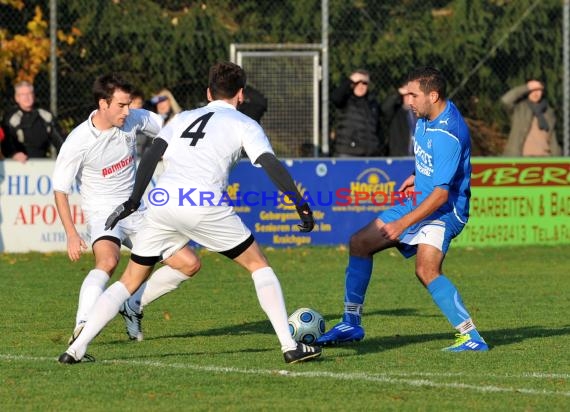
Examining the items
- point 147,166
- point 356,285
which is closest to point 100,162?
point 147,166

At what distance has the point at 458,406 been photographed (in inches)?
286

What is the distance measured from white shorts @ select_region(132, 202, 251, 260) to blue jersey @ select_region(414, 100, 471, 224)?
4.76 feet

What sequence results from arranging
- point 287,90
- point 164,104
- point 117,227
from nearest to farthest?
point 117,227, point 164,104, point 287,90

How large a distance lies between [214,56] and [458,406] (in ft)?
40.5

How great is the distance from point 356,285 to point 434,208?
0.90 meters

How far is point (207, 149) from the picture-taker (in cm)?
834

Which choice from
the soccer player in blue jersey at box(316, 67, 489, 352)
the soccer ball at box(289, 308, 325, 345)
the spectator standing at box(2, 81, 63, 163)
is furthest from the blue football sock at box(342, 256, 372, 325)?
the spectator standing at box(2, 81, 63, 163)

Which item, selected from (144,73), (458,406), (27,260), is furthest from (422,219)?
(144,73)

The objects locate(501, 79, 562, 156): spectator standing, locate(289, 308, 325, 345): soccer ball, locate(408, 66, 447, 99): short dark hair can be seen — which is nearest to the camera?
locate(408, 66, 447, 99): short dark hair

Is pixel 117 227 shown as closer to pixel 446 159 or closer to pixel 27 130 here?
pixel 446 159

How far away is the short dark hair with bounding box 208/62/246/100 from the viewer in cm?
845

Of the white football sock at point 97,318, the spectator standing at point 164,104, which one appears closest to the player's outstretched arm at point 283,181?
the white football sock at point 97,318

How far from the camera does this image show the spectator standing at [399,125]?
18.5 metres

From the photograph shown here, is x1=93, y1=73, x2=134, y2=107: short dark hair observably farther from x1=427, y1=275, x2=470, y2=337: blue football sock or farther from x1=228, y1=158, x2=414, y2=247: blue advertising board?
x1=228, y1=158, x2=414, y2=247: blue advertising board
